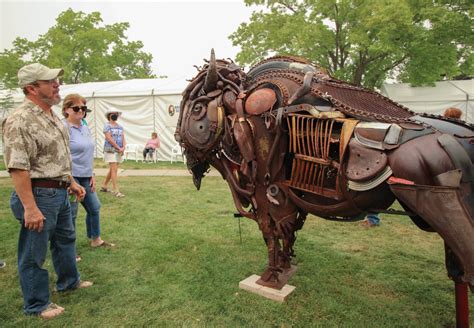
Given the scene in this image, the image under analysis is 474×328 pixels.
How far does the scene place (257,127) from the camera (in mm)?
3238

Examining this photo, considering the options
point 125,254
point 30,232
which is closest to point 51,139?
point 30,232

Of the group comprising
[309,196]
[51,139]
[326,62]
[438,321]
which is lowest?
[438,321]

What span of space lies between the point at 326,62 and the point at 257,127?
12.5 m

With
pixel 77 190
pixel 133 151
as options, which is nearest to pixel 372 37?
pixel 133 151

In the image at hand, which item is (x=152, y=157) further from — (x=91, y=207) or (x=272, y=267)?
(x=272, y=267)

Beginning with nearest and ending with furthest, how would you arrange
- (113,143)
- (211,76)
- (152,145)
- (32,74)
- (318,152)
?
1. (318,152)
2. (32,74)
3. (211,76)
4. (113,143)
5. (152,145)

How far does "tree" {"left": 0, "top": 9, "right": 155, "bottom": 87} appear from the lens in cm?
2700

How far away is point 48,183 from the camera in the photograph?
3.14m

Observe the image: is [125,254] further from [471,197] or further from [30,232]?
[471,197]

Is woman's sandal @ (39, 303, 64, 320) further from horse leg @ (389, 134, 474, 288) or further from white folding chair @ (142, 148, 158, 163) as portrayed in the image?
white folding chair @ (142, 148, 158, 163)

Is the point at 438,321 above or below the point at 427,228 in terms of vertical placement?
below

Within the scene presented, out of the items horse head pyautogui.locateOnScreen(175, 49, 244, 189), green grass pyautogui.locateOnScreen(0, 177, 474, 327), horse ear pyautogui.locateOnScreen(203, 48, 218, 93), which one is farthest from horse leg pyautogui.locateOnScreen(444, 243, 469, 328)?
horse ear pyautogui.locateOnScreen(203, 48, 218, 93)

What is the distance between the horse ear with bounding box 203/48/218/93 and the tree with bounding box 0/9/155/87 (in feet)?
84.9

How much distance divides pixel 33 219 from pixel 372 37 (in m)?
12.9
